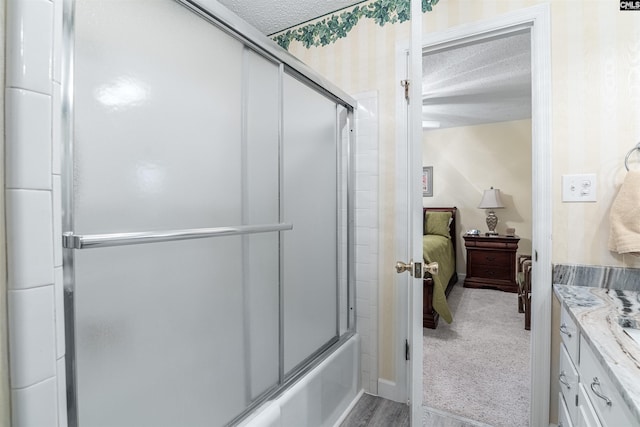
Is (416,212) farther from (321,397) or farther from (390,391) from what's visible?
(390,391)

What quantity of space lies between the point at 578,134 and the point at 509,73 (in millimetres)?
1908

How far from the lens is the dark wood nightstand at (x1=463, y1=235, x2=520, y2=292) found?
4.10 meters

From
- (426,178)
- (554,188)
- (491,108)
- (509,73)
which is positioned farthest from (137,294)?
(426,178)

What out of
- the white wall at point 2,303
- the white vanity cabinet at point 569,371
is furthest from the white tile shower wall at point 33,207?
the white vanity cabinet at point 569,371

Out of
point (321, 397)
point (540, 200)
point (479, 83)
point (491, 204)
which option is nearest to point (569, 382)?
point (540, 200)

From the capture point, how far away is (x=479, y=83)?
3234mm

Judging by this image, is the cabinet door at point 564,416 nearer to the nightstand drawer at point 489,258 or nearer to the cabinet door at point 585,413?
the cabinet door at point 585,413

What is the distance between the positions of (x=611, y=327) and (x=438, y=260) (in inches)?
96.5

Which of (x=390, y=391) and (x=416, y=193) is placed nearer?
(x=416, y=193)

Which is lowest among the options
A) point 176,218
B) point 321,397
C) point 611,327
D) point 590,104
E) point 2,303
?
point 321,397

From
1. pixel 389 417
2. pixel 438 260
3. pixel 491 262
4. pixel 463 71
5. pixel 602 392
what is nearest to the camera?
pixel 602 392

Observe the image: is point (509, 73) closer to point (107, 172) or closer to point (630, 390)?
point (630, 390)

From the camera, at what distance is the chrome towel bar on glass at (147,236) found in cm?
70

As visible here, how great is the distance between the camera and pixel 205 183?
1030mm
